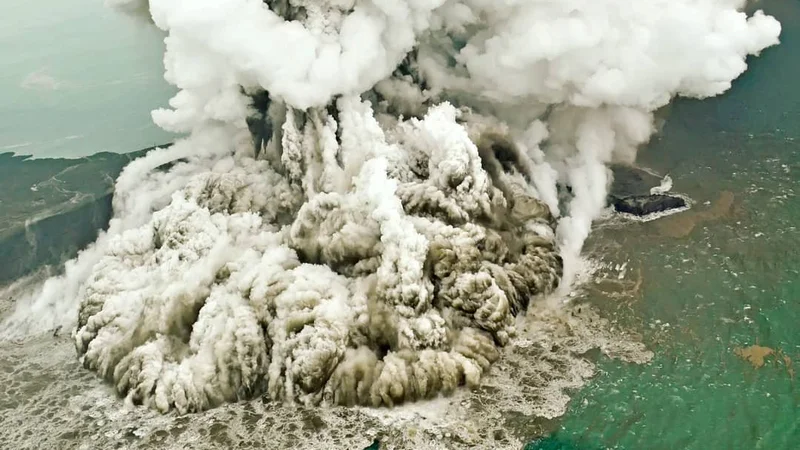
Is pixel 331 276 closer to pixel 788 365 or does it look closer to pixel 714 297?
pixel 714 297

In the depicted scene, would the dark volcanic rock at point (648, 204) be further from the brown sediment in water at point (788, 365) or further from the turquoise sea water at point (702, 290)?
the brown sediment in water at point (788, 365)

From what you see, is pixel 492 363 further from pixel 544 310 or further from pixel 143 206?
pixel 143 206

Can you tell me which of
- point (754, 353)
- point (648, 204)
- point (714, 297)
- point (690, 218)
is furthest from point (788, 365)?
point (648, 204)

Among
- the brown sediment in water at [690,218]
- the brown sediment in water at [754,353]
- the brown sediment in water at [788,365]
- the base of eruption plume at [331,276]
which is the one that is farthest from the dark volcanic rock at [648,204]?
the brown sediment in water at [788,365]

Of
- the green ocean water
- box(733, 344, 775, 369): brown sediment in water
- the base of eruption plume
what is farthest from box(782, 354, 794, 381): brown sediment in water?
the base of eruption plume

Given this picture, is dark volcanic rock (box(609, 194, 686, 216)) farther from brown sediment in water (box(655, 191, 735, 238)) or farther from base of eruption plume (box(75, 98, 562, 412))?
base of eruption plume (box(75, 98, 562, 412))

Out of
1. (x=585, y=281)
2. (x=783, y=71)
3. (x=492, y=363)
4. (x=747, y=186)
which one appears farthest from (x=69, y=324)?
(x=783, y=71)
